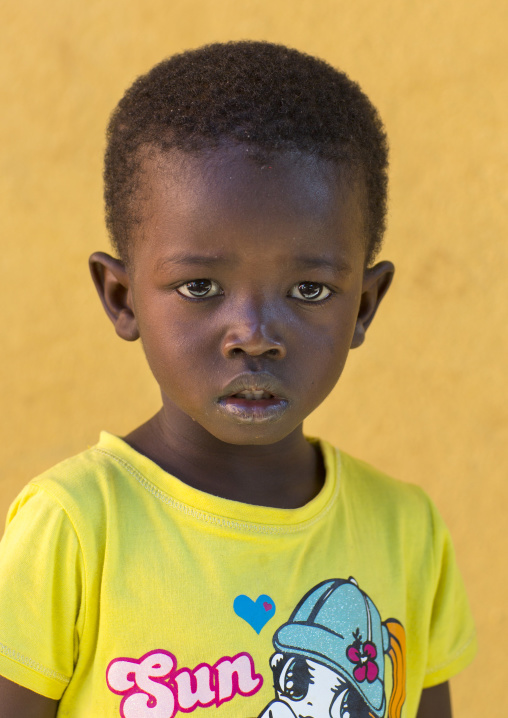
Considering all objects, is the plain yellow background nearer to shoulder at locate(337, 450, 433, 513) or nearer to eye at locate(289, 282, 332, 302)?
shoulder at locate(337, 450, 433, 513)

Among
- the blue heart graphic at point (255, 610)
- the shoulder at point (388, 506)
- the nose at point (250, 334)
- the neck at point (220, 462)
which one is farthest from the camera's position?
the shoulder at point (388, 506)

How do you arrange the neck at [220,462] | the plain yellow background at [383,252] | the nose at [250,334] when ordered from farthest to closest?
the plain yellow background at [383,252] → the neck at [220,462] → the nose at [250,334]

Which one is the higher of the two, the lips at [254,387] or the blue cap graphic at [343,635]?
the lips at [254,387]

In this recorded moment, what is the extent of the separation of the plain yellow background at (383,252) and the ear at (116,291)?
2.40 feet

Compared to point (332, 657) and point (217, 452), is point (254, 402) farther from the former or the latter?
point (332, 657)

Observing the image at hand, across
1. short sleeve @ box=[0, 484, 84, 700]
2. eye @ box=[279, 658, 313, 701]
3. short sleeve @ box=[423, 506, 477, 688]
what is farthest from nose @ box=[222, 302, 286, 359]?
short sleeve @ box=[423, 506, 477, 688]

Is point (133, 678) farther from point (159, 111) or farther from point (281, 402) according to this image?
point (159, 111)

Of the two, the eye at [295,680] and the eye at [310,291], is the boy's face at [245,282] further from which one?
the eye at [295,680]

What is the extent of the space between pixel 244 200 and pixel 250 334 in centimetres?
17

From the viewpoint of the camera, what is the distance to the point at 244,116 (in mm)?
1163

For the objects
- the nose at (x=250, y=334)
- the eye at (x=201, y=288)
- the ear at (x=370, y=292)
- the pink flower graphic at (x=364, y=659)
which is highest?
the ear at (x=370, y=292)

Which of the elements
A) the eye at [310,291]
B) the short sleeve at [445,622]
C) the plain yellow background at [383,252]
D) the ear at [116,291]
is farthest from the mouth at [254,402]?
the plain yellow background at [383,252]

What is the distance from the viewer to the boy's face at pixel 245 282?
3.73 ft

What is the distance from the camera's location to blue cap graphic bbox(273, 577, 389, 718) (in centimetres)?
128
